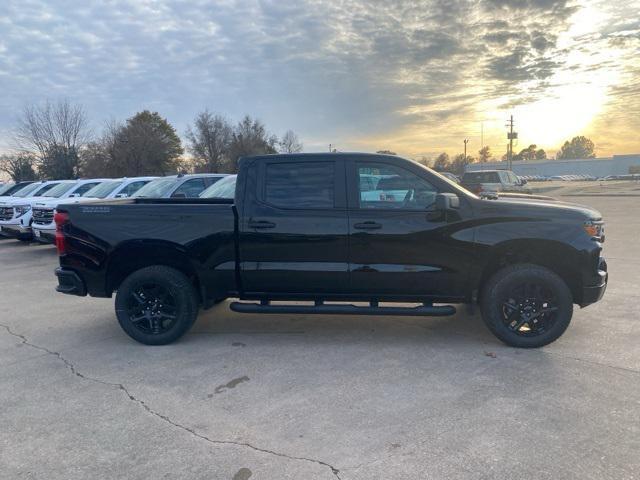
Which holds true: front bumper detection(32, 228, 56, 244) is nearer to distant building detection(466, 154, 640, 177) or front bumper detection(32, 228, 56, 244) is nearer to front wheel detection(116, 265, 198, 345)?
front wheel detection(116, 265, 198, 345)

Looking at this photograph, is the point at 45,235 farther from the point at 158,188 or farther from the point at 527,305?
the point at 527,305

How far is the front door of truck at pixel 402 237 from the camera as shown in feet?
15.0

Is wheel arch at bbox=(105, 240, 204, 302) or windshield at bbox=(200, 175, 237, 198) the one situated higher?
windshield at bbox=(200, 175, 237, 198)

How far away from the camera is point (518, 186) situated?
2191 cm

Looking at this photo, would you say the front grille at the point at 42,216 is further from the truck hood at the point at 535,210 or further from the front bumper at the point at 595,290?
the front bumper at the point at 595,290

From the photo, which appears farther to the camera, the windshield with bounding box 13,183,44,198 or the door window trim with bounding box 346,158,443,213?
the windshield with bounding box 13,183,44,198

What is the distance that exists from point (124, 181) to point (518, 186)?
17.7m

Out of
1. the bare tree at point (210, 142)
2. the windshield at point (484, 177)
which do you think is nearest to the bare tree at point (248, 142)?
the bare tree at point (210, 142)

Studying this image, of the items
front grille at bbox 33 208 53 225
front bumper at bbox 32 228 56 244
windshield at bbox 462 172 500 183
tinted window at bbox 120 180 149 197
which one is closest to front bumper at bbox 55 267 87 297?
front bumper at bbox 32 228 56 244

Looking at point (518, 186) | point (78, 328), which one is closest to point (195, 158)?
point (518, 186)

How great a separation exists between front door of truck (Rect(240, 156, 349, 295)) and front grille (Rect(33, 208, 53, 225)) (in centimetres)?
871

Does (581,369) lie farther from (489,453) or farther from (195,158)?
(195,158)

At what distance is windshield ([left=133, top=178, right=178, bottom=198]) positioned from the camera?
10.8m

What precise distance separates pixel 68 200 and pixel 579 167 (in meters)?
129
